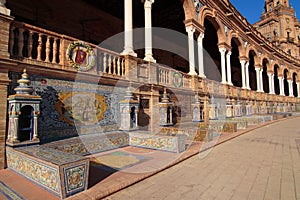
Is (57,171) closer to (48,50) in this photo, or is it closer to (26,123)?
(26,123)

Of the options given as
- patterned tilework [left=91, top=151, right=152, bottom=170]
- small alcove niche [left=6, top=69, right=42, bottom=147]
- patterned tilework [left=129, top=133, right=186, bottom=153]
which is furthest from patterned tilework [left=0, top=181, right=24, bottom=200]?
patterned tilework [left=129, top=133, right=186, bottom=153]

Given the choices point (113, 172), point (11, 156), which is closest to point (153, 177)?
point (113, 172)

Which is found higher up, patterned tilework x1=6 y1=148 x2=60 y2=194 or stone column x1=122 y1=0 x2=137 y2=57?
stone column x1=122 y1=0 x2=137 y2=57

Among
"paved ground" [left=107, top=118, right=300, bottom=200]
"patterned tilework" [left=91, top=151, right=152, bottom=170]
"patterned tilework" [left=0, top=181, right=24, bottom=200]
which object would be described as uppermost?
"patterned tilework" [left=0, top=181, right=24, bottom=200]

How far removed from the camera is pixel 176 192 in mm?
3123

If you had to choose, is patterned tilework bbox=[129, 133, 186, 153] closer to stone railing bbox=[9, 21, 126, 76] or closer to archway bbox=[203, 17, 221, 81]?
stone railing bbox=[9, 21, 126, 76]

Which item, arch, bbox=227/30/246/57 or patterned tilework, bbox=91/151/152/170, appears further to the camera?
arch, bbox=227/30/246/57

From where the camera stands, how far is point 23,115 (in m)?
4.07

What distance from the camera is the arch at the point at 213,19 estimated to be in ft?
40.9

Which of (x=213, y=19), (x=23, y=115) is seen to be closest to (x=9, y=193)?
(x=23, y=115)

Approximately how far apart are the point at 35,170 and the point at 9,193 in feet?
1.38

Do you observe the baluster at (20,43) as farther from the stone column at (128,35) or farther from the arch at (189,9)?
the arch at (189,9)

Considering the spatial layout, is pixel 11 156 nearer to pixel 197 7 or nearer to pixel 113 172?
pixel 113 172

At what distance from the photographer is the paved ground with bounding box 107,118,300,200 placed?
303cm
